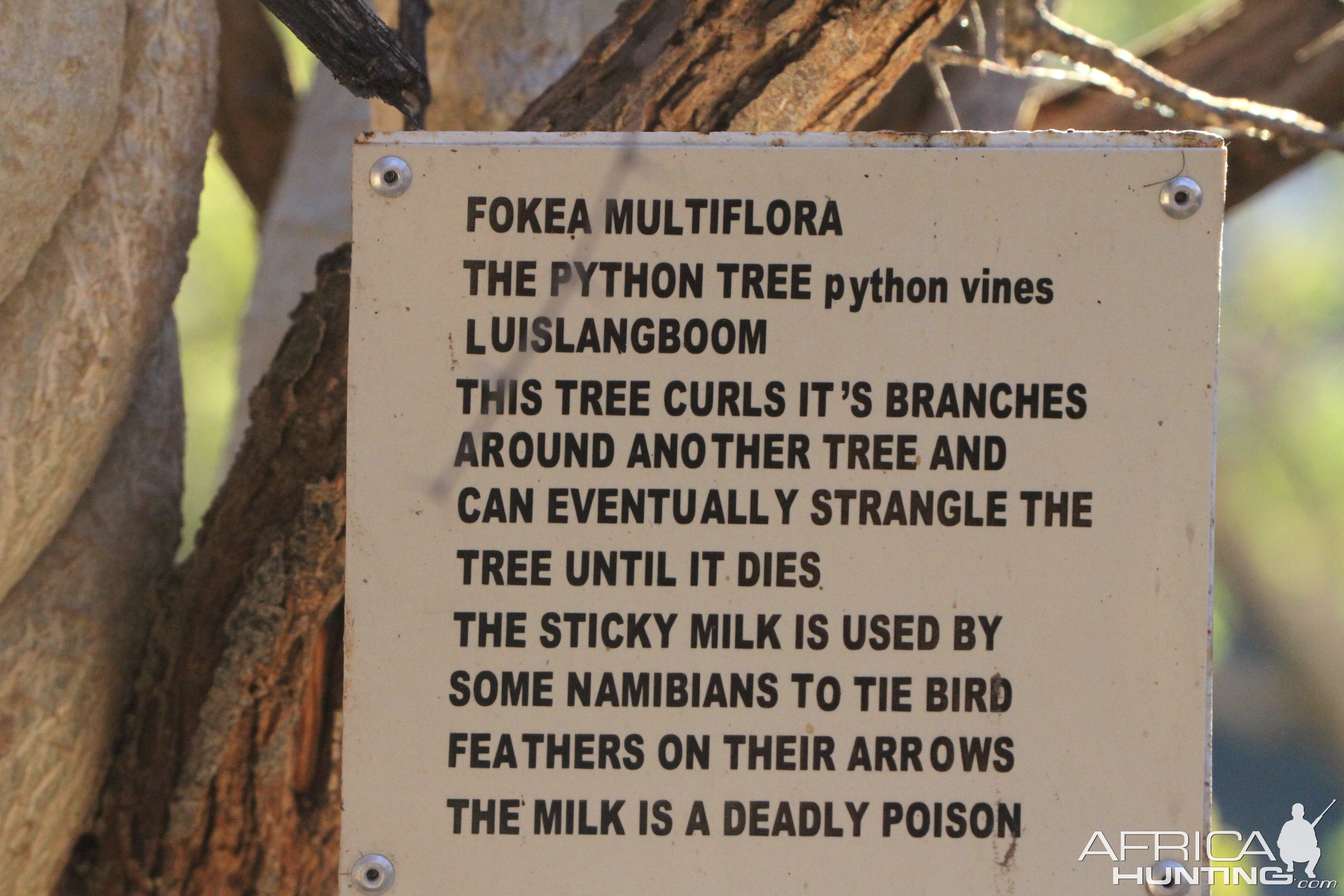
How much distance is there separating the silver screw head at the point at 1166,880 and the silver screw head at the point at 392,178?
97 centimetres

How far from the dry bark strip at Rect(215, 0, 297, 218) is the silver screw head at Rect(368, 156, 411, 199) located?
216cm

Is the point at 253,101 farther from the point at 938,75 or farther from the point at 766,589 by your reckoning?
the point at 766,589

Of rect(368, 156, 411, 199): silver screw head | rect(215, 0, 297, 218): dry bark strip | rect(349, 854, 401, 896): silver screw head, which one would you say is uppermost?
rect(215, 0, 297, 218): dry bark strip

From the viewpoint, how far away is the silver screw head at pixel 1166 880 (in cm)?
117

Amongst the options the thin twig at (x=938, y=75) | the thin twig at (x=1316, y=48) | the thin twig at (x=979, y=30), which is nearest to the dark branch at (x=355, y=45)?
the thin twig at (x=938, y=75)

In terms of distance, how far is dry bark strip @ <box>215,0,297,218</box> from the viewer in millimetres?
3211

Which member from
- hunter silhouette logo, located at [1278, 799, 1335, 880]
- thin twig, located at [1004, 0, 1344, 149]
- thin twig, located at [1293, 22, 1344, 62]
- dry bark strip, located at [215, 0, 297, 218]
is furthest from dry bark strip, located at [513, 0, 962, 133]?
dry bark strip, located at [215, 0, 297, 218]

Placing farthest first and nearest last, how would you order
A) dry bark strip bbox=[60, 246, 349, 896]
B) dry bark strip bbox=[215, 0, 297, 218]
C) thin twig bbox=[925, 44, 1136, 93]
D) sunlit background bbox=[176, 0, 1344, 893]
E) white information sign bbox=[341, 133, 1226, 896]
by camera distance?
1. sunlit background bbox=[176, 0, 1344, 893]
2. dry bark strip bbox=[215, 0, 297, 218]
3. thin twig bbox=[925, 44, 1136, 93]
4. dry bark strip bbox=[60, 246, 349, 896]
5. white information sign bbox=[341, 133, 1226, 896]

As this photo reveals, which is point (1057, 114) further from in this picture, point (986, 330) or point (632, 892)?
point (632, 892)

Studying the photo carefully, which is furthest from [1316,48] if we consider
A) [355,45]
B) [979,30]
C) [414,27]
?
[355,45]

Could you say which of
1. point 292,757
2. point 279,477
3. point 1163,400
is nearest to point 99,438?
point 279,477

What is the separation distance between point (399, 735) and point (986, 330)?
681mm

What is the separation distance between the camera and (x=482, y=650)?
1168 millimetres

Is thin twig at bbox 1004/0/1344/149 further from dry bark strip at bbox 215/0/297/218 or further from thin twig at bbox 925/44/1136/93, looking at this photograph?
dry bark strip at bbox 215/0/297/218
